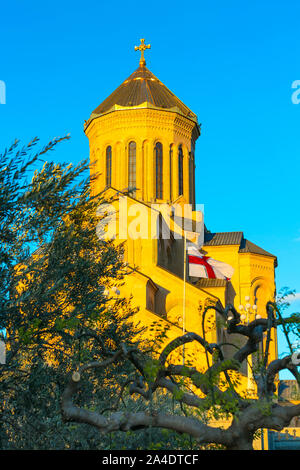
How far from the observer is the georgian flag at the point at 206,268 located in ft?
105

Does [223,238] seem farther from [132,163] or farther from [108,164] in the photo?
[108,164]

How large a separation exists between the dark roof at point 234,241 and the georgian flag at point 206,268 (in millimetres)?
10718

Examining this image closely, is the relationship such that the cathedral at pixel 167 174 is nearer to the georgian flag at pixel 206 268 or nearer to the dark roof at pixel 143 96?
the dark roof at pixel 143 96

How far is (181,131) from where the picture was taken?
43.2 meters

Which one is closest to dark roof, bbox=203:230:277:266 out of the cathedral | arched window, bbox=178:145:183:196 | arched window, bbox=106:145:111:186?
the cathedral

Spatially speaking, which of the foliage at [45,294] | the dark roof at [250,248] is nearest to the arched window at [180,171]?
the dark roof at [250,248]

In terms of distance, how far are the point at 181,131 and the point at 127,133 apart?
401cm

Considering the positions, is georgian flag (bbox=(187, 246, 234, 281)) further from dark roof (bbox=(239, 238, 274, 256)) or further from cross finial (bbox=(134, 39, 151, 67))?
cross finial (bbox=(134, 39, 151, 67))

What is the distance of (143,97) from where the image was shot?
43.3m

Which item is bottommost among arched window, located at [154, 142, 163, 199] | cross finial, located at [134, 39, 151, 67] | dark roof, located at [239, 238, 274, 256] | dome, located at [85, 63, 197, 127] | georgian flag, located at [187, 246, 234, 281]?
georgian flag, located at [187, 246, 234, 281]

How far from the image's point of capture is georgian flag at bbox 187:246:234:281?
32000mm
